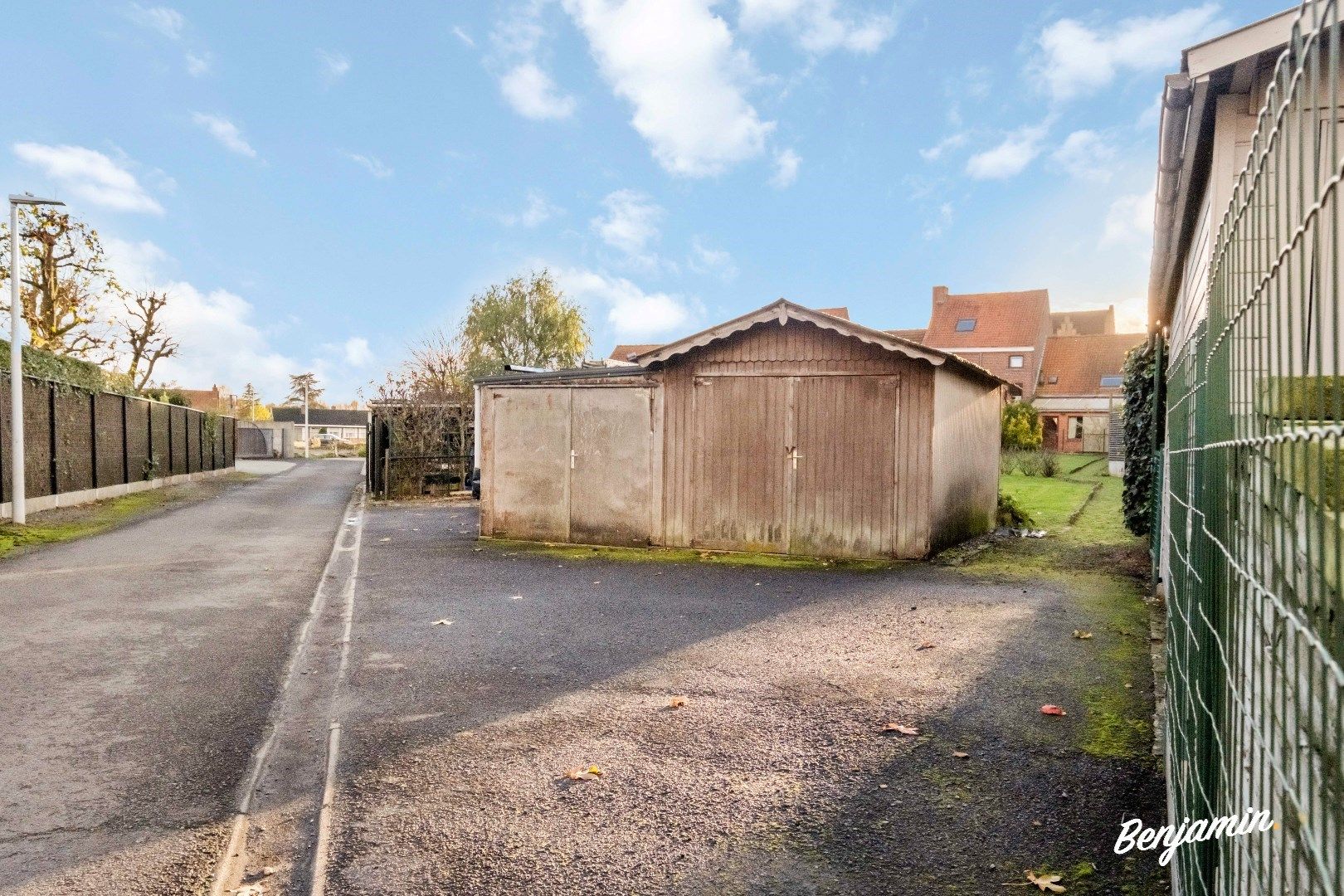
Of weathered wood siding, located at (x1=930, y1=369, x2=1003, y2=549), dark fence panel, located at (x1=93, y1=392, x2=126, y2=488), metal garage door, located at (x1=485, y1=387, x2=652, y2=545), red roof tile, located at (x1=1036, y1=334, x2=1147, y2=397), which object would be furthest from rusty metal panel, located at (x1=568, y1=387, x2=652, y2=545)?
red roof tile, located at (x1=1036, y1=334, x2=1147, y2=397)

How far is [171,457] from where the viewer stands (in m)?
26.4

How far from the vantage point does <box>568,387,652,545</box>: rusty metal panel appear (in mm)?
12000

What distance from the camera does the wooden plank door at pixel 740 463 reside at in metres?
11.3

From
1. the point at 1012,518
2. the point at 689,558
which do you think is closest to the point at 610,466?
the point at 689,558

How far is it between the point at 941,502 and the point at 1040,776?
7422mm

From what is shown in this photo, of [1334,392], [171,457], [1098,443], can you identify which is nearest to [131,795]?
[1334,392]

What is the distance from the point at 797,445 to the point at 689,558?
2.01m

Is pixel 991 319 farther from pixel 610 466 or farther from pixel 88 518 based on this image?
pixel 88 518

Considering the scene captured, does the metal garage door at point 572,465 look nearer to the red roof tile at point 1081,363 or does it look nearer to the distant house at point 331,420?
the red roof tile at point 1081,363

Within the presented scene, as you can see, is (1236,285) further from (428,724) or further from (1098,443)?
(1098,443)

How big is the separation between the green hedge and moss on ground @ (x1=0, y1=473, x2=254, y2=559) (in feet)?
8.54

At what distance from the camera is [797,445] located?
36.7ft

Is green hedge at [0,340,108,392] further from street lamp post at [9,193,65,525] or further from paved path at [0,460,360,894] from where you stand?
paved path at [0,460,360,894]

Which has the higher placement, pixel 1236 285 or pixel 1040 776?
pixel 1236 285
